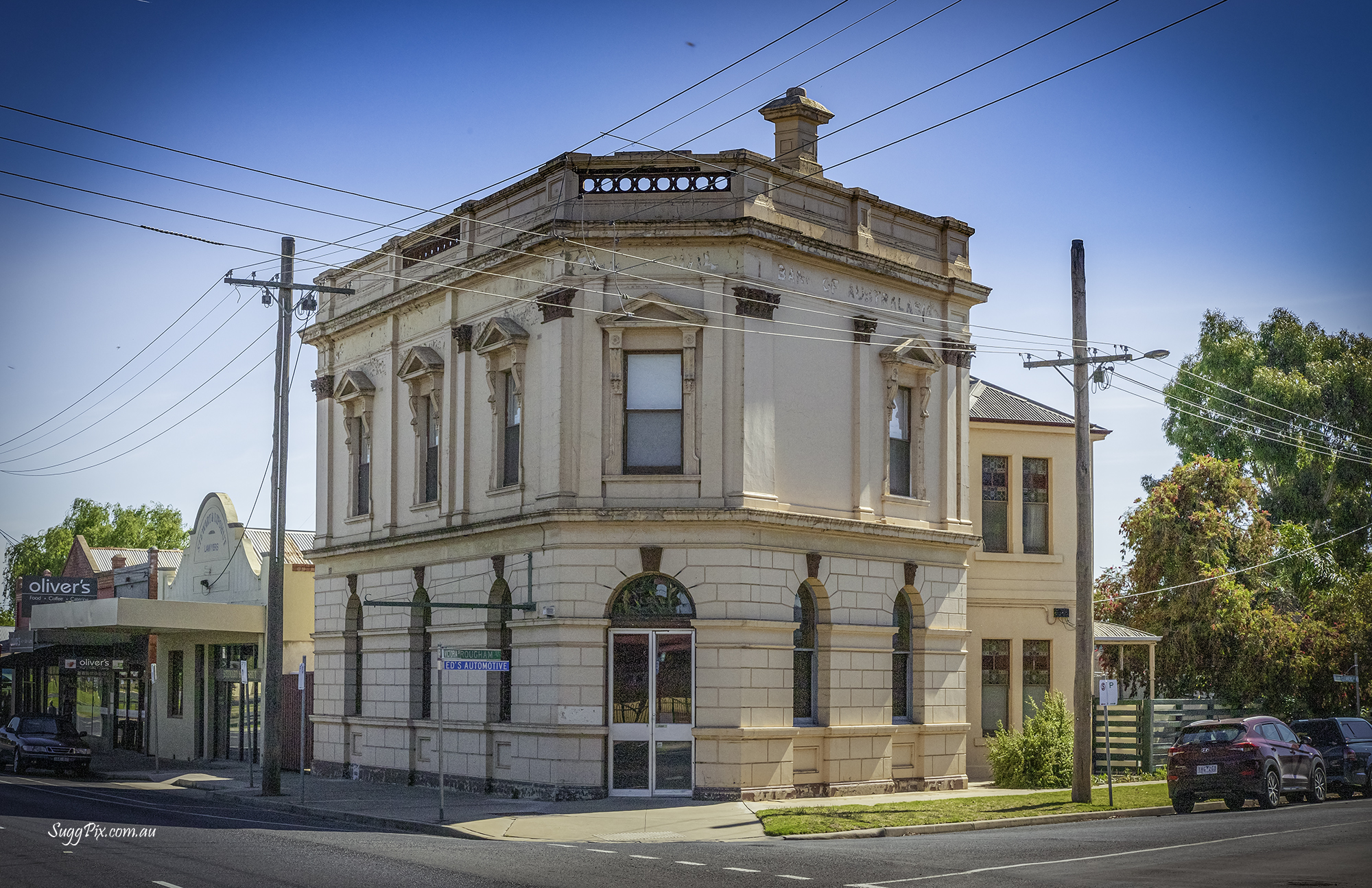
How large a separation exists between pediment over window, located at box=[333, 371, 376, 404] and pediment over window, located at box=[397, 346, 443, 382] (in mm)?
1881

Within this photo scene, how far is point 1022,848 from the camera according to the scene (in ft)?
57.4

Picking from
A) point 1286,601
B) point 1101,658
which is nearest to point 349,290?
point 1101,658

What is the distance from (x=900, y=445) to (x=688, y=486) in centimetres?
514

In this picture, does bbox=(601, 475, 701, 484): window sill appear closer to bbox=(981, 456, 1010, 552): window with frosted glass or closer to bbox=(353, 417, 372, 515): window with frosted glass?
bbox=(353, 417, 372, 515): window with frosted glass

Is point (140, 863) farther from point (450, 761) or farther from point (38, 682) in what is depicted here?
point (38, 682)

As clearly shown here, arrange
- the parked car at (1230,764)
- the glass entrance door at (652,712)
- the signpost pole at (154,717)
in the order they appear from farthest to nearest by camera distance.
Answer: the signpost pole at (154,717) → the parked car at (1230,764) → the glass entrance door at (652,712)

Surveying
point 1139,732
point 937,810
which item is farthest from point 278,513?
point 1139,732

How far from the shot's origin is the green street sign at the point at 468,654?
21016mm

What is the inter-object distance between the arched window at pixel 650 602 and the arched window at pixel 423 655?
234 inches

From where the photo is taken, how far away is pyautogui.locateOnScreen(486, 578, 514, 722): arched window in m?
25.5

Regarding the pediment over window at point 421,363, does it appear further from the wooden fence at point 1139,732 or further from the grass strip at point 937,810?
the wooden fence at point 1139,732

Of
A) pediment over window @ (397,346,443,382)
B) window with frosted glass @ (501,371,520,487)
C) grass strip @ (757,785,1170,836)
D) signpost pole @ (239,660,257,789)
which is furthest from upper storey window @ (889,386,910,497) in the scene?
signpost pole @ (239,660,257,789)

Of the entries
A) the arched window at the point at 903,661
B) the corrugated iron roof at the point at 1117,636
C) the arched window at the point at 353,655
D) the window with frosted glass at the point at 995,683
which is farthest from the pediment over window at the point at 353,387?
the corrugated iron roof at the point at 1117,636

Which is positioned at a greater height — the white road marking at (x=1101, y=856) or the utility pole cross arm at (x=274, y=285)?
the utility pole cross arm at (x=274, y=285)
